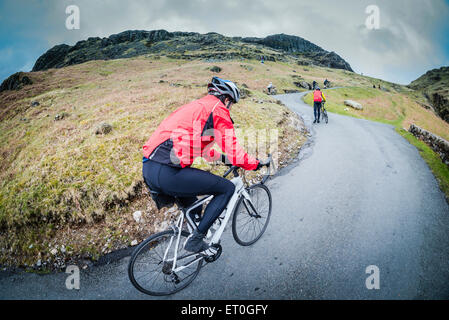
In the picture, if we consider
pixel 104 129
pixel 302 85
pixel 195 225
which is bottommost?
pixel 195 225

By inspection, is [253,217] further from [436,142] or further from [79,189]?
[436,142]

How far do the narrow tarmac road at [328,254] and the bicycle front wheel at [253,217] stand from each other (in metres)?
0.19

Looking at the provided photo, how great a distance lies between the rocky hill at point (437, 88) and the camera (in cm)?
7303

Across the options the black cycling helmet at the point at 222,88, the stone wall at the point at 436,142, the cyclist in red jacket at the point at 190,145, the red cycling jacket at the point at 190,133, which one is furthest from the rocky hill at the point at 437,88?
the red cycling jacket at the point at 190,133

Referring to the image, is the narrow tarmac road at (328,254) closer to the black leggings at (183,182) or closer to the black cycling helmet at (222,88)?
the black leggings at (183,182)

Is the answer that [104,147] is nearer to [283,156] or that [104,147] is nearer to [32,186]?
[32,186]

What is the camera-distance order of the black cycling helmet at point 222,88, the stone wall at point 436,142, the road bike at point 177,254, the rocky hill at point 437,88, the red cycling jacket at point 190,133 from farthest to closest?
the rocky hill at point 437,88 → the stone wall at point 436,142 → the road bike at point 177,254 → the black cycling helmet at point 222,88 → the red cycling jacket at point 190,133

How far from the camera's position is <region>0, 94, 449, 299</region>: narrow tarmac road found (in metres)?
3.21

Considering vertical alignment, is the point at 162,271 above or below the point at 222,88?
below

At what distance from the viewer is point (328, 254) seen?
3.77 m

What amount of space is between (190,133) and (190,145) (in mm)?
170

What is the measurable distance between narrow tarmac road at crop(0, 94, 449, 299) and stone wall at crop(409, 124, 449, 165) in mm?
2986

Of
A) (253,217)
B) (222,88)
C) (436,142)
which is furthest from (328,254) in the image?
(436,142)

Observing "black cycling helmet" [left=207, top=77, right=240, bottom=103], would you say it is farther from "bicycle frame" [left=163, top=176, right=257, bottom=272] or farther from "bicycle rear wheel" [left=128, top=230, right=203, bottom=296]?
"bicycle rear wheel" [left=128, top=230, right=203, bottom=296]
